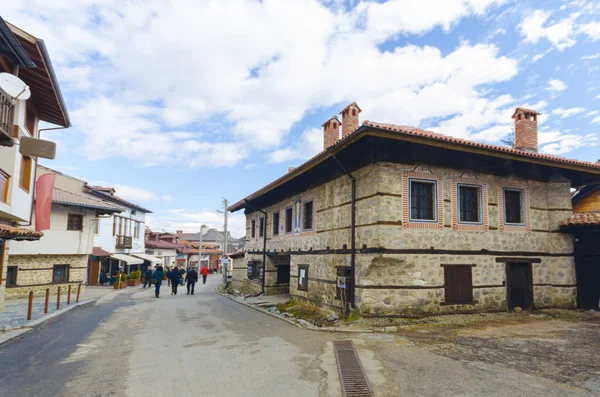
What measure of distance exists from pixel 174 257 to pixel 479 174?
45.0 meters

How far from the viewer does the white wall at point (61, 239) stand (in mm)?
18906

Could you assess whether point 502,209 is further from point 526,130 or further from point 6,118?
point 6,118

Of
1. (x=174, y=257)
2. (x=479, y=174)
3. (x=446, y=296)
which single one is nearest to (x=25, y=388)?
(x=446, y=296)

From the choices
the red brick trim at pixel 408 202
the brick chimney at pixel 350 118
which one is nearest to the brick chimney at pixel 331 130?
the brick chimney at pixel 350 118

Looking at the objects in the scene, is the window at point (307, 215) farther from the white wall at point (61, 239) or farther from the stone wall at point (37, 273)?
the stone wall at point (37, 273)

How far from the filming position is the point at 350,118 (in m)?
14.0

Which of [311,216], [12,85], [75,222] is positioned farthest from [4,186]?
[75,222]

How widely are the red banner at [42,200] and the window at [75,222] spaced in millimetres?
8236

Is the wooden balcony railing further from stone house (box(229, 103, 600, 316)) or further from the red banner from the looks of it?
stone house (box(229, 103, 600, 316))

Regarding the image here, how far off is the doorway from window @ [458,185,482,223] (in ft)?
6.21

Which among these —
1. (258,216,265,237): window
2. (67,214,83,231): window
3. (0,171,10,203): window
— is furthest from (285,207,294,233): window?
(67,214,83,231): window

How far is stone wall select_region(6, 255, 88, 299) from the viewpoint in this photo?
18484 mm

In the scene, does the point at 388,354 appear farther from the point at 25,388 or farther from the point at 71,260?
the point at 71,260

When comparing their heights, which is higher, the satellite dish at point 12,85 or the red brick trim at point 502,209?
the satellite dish at point 12,85
